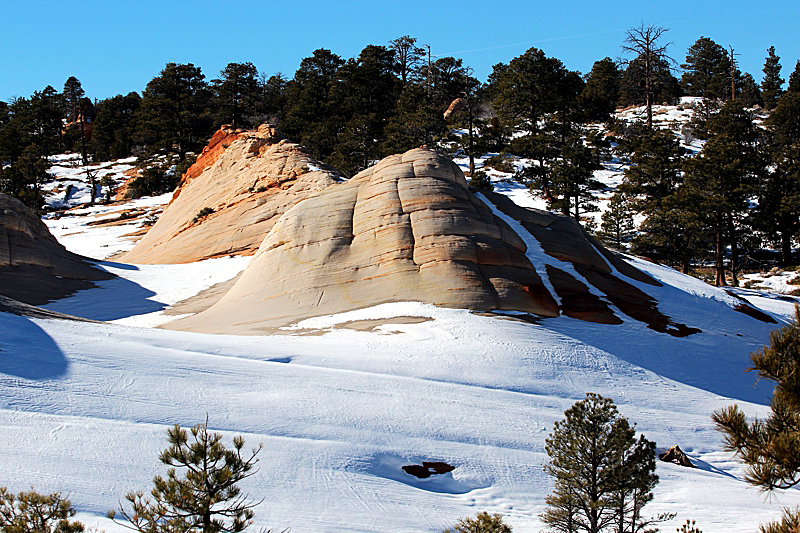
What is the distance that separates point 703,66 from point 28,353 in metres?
89.0

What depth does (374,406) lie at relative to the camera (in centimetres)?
1315

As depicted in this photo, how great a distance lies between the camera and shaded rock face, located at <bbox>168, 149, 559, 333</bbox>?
67.2 ft

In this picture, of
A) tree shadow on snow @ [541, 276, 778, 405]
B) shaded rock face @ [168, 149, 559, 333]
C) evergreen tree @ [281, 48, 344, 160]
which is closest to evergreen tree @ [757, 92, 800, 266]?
tree shadow on snow @ [541, 276, 778, 405]

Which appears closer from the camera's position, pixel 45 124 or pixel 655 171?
pixel 655 171

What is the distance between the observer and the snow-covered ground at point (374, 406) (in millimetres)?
9750

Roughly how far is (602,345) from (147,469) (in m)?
13.4

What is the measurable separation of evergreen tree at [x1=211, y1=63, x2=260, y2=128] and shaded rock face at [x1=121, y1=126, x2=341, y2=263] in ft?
70.1

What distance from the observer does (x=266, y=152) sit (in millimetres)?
38219

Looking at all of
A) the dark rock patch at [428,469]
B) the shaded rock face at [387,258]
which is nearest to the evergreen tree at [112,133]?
the shaded rock face at [387,258]

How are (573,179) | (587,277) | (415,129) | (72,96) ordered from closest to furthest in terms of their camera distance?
(587,277) → (573,179) → (415,129) → (72,96)

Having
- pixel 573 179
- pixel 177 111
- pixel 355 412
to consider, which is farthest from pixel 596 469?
pixel 177 111

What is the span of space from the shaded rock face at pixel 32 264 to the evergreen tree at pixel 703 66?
75.9 meters

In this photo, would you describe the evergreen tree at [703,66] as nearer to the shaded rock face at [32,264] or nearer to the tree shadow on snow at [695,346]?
the tree shadow on snow at [695,346]

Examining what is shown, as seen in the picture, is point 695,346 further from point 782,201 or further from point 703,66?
point 703,66
